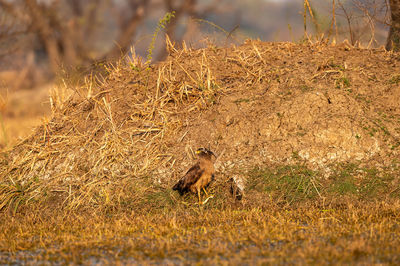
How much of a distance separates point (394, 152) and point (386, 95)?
0.94m

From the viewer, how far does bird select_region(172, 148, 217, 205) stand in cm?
464

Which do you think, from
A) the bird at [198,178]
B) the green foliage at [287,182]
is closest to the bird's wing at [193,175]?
the bird at [198,178]

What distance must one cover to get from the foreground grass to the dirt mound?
0.83ft

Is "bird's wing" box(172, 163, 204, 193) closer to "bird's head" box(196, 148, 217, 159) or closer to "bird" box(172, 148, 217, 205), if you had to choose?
"bird" box(172, 148, 217, 205)

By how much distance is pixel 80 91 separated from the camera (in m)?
6.71

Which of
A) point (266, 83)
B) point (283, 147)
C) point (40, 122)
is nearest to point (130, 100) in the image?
point (40, 122)

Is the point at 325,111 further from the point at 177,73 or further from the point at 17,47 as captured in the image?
the point at 17,47

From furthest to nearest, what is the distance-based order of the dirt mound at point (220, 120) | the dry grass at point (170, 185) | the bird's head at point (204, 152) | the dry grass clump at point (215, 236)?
the dirt mound at point (220, 120) < the bird's head at point (204, 152) < the dry grass at point (170, 185) < the dry grass clump at point (215, 236)

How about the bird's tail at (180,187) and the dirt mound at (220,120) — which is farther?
the dirt mound at (220,120)

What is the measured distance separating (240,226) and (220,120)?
70.3 inches

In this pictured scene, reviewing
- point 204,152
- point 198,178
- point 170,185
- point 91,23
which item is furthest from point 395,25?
point 91,23

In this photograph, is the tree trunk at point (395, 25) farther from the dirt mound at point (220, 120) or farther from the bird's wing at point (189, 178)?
the bird's wing at point (189, 178)

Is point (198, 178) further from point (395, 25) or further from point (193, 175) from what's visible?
point (395, 25)

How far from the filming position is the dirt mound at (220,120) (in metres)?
5.03
